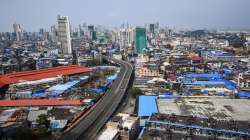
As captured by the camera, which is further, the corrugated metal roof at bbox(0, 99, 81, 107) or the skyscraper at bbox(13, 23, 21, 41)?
the skyscraper at bbox(13, 23, 21, 41)

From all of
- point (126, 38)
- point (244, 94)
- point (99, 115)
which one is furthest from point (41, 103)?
point (126, 38)

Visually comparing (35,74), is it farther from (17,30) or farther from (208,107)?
(17,30)

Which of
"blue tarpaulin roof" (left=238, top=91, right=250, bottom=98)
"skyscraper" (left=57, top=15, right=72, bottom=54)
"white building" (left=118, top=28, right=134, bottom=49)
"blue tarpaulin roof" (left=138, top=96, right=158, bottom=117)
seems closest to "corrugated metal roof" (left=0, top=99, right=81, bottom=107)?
"blue tarpaulin roof" (left=138, top=96, right=158, bottom=117)

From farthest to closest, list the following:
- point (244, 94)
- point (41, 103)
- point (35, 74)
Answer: point (35, 74) < point (244, 94) < point (41, 103)

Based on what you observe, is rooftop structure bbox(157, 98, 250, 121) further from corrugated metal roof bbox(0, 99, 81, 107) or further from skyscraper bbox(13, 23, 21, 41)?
skyscraper bbox(13, 23, 21, 41)

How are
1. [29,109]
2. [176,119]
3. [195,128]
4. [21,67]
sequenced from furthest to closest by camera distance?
[21,67] → [29,109] → [176,119] → [195,128]

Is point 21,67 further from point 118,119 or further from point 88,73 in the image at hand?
point 118,119

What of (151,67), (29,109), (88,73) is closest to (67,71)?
(88,73)
